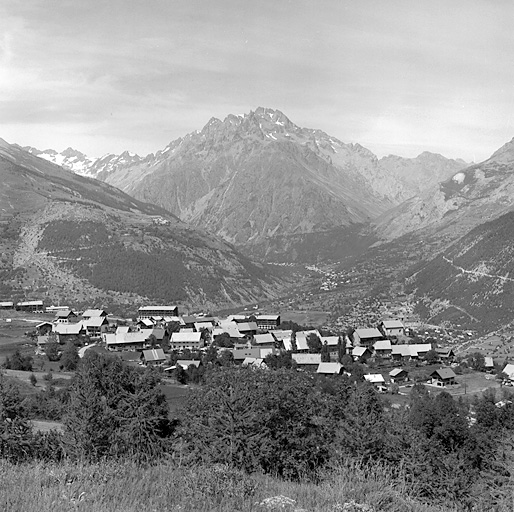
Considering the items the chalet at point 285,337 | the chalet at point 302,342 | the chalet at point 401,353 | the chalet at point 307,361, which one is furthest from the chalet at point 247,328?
the chalet at point 401,353

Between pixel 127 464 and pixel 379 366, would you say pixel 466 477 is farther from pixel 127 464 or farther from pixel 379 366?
pixel 379 366

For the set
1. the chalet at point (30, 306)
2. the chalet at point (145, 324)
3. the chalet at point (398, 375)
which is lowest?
the chalet at point (398, 375)

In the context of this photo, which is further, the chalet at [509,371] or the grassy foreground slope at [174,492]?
the chalet at [509,371]

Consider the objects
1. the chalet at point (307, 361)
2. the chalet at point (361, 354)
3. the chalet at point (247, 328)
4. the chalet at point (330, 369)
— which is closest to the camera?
the chalet at point (330, 369)

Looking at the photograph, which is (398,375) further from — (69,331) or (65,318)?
(65,318)

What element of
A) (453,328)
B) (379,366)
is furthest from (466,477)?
(453,328)

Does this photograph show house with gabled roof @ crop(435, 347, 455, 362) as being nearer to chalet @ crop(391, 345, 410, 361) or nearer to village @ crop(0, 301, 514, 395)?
village @ crop(0, 301, 514, 395)

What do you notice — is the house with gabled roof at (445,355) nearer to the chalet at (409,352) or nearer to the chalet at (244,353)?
the chalet at (409,352)

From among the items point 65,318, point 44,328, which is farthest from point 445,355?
point 65,318

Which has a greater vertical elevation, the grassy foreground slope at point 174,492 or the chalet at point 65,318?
the grassy foreground slope at point 174,492
